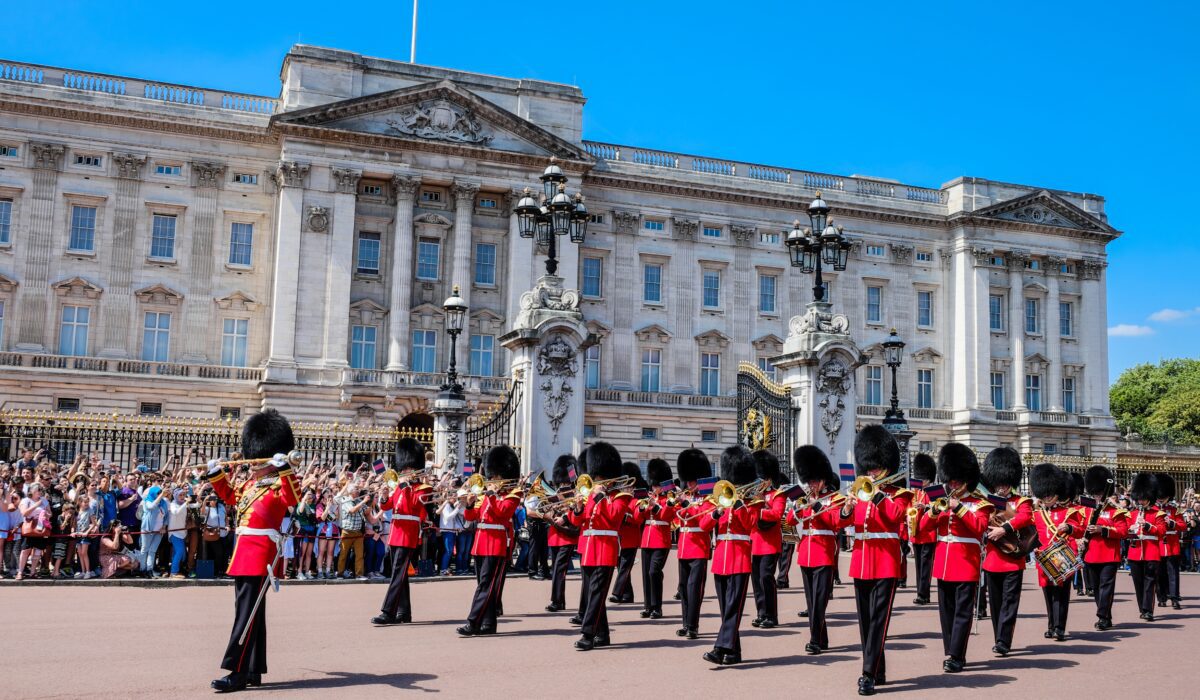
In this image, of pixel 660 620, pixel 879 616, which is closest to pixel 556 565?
pixel 660 620

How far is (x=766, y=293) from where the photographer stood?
47.4 meters

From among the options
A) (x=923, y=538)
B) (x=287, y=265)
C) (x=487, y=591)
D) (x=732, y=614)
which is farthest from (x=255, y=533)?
(x=287, y=265)

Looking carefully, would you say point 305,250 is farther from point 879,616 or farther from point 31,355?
point 879,616

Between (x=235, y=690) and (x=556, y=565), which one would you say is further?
(x=556, y=565)

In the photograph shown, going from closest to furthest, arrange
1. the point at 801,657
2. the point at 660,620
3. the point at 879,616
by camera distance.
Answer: the point at 879,616 < the point at 801,657 < the point at 660,620

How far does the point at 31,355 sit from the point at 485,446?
2353 centimetres

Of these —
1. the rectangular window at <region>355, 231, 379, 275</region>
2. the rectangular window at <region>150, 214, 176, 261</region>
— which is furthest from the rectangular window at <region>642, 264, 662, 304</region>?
the rectangular window at <region>150, 214, 176, 261</region>

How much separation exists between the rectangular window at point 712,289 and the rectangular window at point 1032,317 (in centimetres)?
1431

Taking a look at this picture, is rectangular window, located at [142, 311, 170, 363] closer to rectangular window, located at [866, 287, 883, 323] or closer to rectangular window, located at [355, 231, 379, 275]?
rectangular window, located at [355, 231, 379, 275]

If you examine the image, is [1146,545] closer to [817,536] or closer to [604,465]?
[817,536]

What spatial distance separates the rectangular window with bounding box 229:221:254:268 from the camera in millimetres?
40469

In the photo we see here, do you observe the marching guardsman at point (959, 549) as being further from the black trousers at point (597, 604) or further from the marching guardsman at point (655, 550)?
the marching guardsman at point (655, 550)

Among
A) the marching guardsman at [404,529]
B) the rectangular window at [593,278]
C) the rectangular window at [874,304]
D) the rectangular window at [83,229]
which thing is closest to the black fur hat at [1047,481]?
the marching guardsman at [404,529]

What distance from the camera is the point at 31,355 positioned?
37.2 metres
